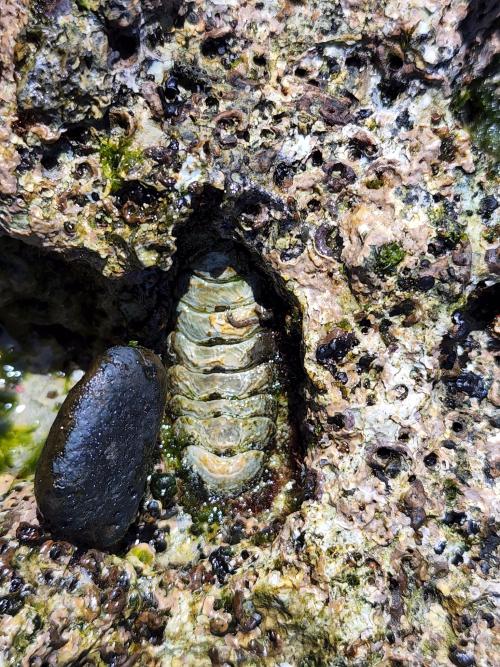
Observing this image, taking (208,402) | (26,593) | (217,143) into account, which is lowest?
(26,593)

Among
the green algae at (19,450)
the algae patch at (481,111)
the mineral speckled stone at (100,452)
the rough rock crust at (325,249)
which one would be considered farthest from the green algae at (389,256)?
the green algae at (19,450)

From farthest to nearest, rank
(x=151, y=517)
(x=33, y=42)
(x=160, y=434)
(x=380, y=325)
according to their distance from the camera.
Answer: (x=160, y=434), (x=151, y=517), (x=380, y=325), (x=33, y=42)

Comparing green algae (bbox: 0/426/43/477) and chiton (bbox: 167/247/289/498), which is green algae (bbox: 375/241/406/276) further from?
green algae (bbox: 0/426/43/477)

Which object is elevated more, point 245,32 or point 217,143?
point 245,32

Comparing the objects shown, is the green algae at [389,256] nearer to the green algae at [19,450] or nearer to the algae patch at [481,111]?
the algae patch at [481,111]

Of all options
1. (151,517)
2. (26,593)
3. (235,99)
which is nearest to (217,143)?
(235,99)

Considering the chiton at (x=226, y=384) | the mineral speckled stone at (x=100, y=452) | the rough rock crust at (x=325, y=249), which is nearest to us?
the rough rock crust at (x=325, y=249)

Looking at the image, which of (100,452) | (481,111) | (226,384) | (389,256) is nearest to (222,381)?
(226,384)

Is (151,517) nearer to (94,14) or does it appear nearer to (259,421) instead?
(259,421)
